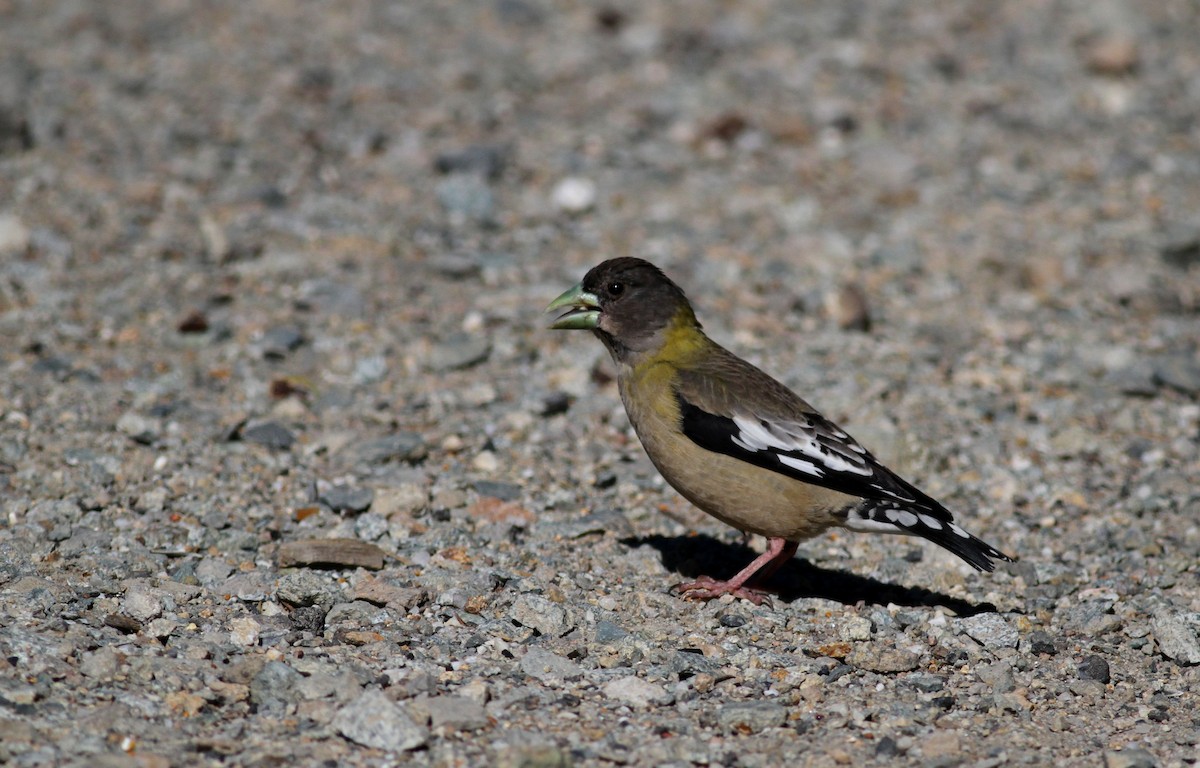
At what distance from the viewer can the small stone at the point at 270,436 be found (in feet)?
24.8

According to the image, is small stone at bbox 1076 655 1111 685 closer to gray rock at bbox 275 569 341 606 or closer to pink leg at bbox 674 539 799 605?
pink leg at bbox 674 539 799 605

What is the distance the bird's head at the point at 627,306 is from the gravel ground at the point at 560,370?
0.97m

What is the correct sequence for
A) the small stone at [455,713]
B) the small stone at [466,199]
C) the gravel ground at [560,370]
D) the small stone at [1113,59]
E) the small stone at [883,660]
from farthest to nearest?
the small stone at [1113,59]
the small stone at [466,199]
the small stone at [883,660]
the gravel ground at [560,370]
the small stone at [455,713]

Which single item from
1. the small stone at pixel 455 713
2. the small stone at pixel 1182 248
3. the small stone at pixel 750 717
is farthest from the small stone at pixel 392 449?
the small stone at pixel 1182 248

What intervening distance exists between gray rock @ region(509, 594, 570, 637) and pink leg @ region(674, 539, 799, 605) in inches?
29.7

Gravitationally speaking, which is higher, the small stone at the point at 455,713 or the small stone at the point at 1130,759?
the small stone at the point at 455,713

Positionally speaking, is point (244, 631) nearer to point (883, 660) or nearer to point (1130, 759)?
point (883, 660)

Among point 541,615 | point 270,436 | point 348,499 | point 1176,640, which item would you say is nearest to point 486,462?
point 348,499

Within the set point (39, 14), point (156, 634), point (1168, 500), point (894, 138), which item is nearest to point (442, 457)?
point (156, 634)

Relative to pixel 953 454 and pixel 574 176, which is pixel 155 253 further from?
pixel 953 454

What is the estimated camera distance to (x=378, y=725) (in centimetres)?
491

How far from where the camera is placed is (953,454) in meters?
8.01

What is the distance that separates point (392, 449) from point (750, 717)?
3006 mm

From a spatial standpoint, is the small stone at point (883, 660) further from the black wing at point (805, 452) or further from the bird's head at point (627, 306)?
the bird's head at point (627, 306)
